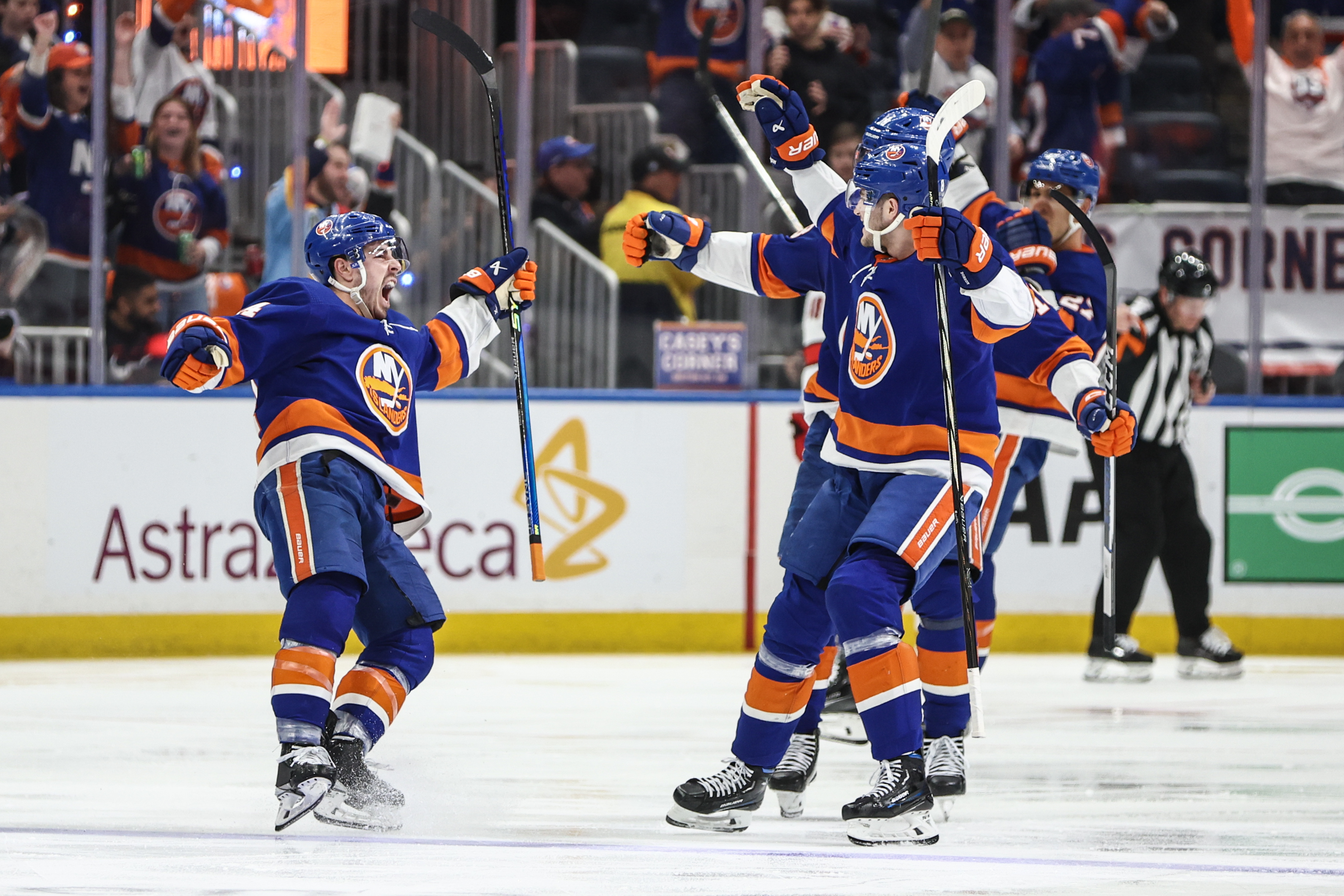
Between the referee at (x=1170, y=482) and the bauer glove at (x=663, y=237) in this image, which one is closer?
the bauer glove at (x=663, y=237)

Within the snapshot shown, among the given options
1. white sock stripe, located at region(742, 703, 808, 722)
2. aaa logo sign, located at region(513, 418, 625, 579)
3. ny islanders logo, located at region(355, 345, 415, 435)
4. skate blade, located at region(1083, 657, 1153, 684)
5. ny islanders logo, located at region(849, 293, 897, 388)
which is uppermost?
ny islanders logo, located at region(849, 293, 897, 388)

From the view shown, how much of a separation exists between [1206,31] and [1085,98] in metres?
0.53

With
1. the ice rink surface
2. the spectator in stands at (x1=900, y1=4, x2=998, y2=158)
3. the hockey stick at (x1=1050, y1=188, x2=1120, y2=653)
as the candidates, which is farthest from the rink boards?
the hockey stick at (x1=1050, y1=188, x2=1120, y2=653)

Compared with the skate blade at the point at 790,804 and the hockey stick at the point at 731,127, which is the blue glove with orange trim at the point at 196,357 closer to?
the hockey stick at the point at 731,127

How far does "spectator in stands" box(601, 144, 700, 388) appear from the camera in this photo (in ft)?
21.9

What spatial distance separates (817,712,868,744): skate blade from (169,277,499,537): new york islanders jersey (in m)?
1.45

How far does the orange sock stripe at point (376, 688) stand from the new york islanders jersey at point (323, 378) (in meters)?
0.37

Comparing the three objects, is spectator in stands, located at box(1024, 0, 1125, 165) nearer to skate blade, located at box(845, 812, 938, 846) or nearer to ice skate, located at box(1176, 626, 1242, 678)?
ice skate, located at box(1176, 626, 1242, 678)

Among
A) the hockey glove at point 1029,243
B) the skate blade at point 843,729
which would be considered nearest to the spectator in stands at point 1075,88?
the hockey glove at point 1029,243

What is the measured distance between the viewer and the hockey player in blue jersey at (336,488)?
334 centimetres

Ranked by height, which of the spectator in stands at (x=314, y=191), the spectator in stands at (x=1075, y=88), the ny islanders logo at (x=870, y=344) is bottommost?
the ny islanders logo at (x=870, y=344)

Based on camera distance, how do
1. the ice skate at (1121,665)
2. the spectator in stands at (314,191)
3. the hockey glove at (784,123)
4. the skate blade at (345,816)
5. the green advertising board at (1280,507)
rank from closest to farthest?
the skate blade at (345,816) → the hockey glove at (784,123) → the ice skate at (1121,665) → the spectator in stands at (314,191) → the green advertising board at (1280,507)

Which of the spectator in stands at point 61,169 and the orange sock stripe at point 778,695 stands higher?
the spectator in stands at point 61,169

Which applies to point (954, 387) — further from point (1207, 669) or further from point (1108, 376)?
point (1207, 669)
